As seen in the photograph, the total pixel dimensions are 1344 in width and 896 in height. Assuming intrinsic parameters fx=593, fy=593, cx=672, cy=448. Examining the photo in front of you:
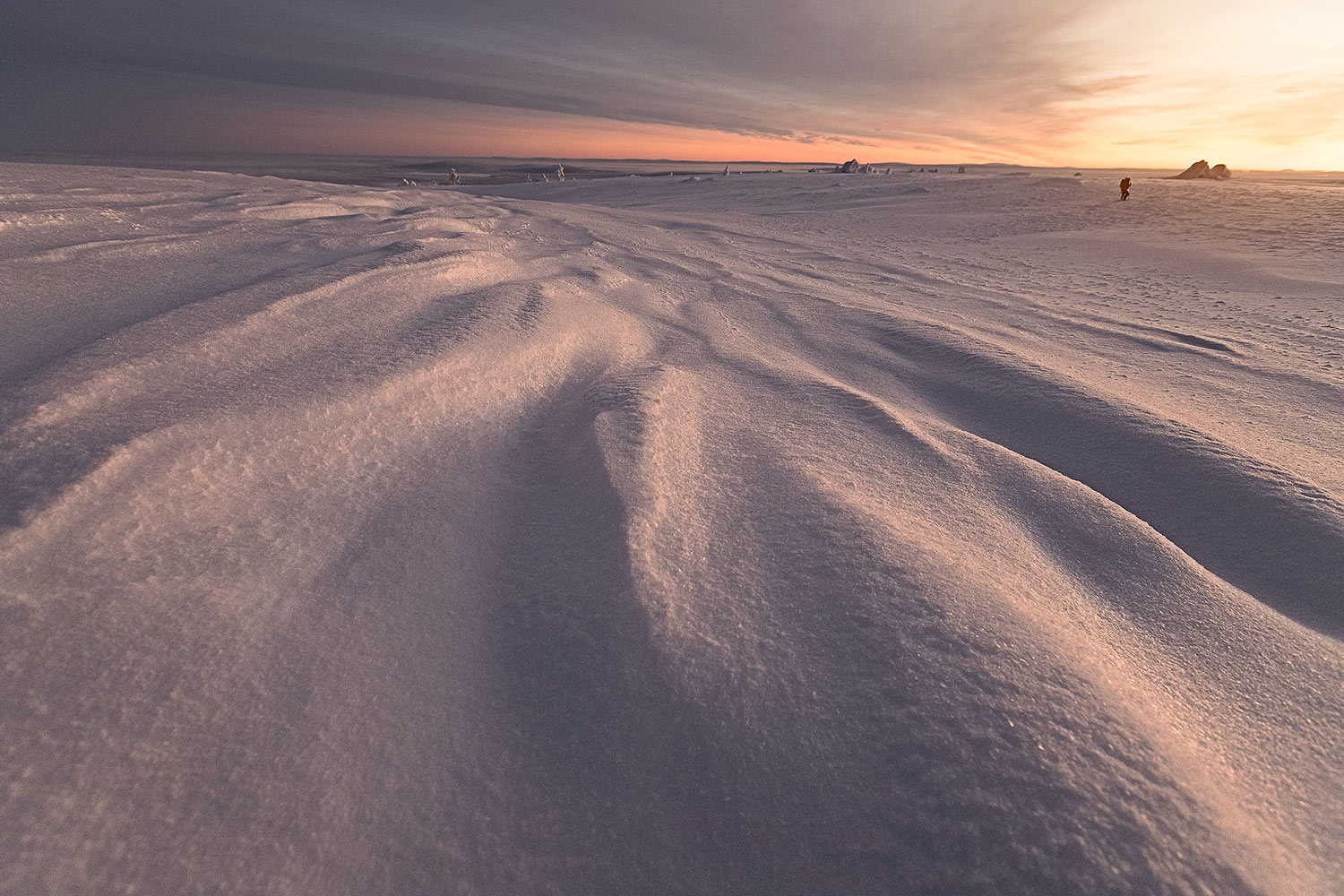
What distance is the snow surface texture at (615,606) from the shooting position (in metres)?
0.66

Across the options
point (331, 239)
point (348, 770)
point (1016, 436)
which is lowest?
point (348, 770)

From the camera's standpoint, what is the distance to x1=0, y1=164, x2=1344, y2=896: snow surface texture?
0.66 m

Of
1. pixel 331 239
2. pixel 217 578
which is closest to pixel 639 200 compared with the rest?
pixel 331 239

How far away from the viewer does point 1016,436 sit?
1.74 metres

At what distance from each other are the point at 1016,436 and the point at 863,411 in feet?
1.56

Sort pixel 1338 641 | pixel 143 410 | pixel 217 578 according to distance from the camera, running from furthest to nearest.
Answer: pixel 143 410
pixel 1338 641
pixel 217 578

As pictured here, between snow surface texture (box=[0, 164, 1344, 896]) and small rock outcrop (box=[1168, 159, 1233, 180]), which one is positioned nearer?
snow surface texture (box=[0, 164, 1344, 896])

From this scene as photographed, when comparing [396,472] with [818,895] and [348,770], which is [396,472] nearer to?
[348,770]

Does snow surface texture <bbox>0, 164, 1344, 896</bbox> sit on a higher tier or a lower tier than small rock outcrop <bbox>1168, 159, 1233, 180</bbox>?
lower

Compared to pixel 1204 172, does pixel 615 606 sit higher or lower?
lower

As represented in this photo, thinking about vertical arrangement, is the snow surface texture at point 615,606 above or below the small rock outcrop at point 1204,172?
below

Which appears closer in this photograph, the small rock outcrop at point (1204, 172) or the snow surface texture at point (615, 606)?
the snow surface texture at point (615, 606)

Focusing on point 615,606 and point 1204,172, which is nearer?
point 615,606

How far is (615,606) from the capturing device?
0.94m
